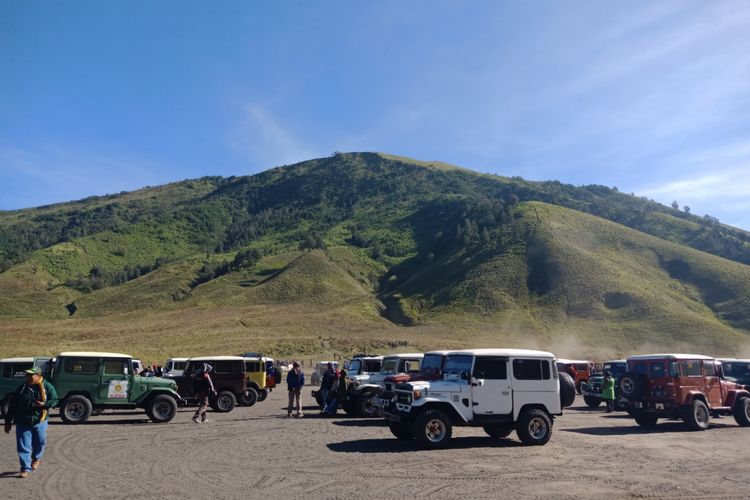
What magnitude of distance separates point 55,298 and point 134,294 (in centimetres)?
1470

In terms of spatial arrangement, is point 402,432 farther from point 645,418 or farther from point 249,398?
point 249,398

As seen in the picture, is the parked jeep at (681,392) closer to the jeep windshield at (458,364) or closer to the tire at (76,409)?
the jeep windshield at (458,364)

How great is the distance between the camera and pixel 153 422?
17734mm

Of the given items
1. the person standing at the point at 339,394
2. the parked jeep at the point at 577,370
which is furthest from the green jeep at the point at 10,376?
the parked jeep at the point at 577,370

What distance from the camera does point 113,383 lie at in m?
17.2

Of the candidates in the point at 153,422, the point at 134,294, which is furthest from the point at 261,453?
the point at 134,294

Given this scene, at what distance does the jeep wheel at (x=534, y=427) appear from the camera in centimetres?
1359

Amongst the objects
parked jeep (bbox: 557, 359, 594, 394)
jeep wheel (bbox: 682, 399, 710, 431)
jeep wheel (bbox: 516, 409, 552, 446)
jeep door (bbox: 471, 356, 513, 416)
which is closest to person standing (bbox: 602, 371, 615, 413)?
jeep wheel (bbox: 682, 399, 710, 431)

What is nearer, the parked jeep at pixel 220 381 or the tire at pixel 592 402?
the parked jeep at pixel 220 381

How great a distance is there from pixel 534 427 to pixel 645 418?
616 cm

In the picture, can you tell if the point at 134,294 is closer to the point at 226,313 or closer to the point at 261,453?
the point at 226,313

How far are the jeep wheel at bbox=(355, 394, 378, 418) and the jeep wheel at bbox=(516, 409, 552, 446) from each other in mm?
6839

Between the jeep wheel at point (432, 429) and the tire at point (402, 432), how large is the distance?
998mm

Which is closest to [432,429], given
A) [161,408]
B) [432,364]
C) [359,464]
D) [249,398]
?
[359,464]
